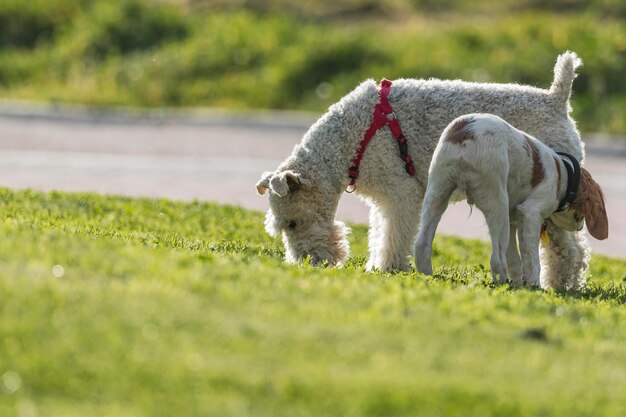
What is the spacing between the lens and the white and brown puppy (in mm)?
8406

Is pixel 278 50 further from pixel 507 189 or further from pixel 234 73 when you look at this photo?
pixel 507 189

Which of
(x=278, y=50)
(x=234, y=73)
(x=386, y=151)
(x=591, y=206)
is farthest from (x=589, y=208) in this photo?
(x=278, y=50)

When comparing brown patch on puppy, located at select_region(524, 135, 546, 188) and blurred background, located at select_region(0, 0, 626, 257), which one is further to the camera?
blurred background, located at select_region(0, 0, 626, 257)

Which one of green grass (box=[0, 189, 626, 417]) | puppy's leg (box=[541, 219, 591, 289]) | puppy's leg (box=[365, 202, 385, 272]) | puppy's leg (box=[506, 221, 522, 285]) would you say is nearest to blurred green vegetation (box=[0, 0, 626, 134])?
puppy's leg (box=[541, 219, 591, 289])

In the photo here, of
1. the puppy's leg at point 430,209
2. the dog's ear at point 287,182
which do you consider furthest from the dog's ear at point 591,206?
the dog's ear at point 287,182

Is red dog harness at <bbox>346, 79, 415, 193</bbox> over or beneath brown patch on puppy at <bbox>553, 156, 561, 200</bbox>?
over

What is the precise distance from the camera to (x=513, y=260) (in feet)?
30.0

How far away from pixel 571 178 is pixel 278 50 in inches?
626

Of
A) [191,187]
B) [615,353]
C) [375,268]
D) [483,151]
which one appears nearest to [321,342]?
[615,353]

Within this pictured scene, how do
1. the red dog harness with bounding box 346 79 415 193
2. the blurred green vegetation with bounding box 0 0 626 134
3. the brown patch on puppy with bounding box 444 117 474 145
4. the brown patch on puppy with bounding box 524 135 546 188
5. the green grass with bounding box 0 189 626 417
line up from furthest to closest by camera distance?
the blurred green vegetation with bounding box 0 0 626 134
the red dog harness with bounding box 346 79 415 193
the brown patch on puppy with bounding box 524 135 546 188
the brown patch on puppy with bounding box 444 117 474 145
the green grass with bounding box 0 189 626 417

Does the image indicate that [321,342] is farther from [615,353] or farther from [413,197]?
[413,197]

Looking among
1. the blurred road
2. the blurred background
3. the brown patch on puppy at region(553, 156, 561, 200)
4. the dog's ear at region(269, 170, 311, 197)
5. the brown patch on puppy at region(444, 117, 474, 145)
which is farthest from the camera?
the blurred background

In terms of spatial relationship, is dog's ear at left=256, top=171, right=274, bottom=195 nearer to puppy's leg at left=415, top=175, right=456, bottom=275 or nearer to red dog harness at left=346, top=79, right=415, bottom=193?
red dog harness at left=346, top=79, right=415, bottom=193

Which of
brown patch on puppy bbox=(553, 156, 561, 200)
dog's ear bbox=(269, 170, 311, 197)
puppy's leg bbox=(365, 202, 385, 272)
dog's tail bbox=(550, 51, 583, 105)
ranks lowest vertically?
puppy's leg bbox=(365, 202, 385, 272)
